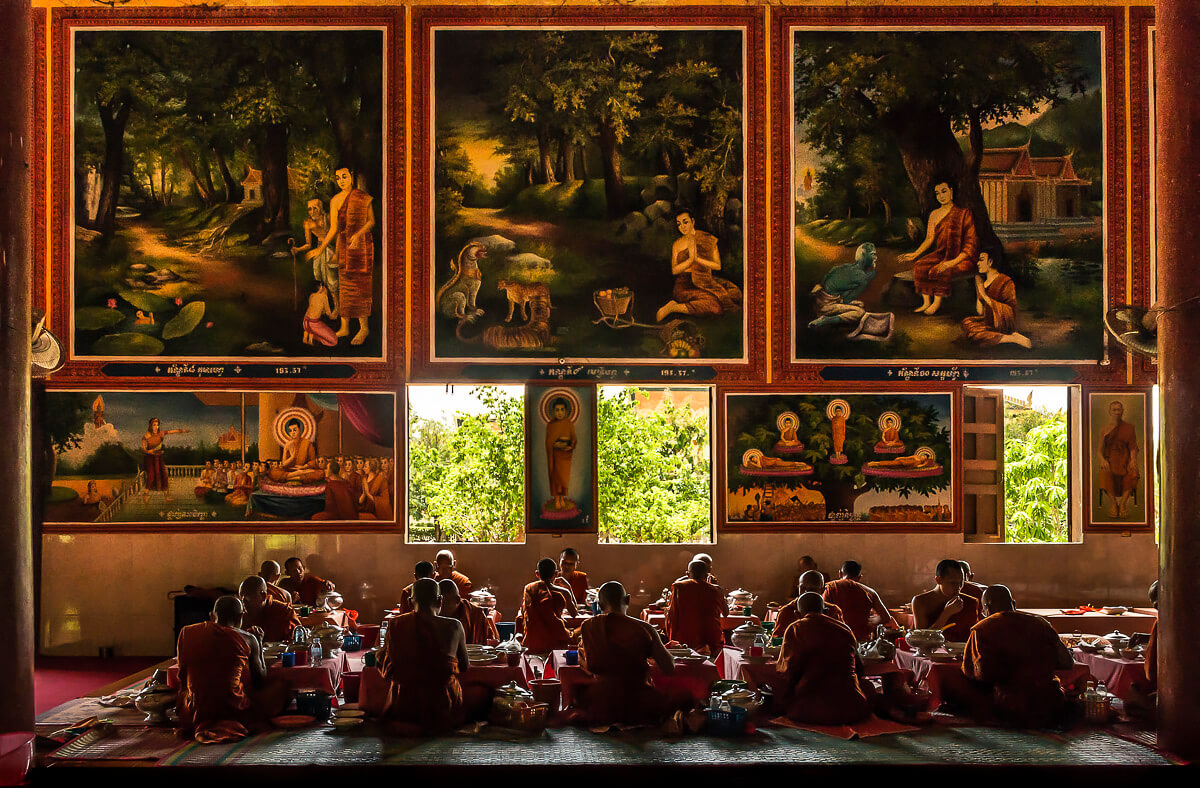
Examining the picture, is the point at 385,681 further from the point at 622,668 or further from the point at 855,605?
the point at 855,605

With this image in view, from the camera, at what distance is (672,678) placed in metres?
9.61

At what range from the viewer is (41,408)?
1486cm

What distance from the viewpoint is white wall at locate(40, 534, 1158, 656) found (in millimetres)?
14852

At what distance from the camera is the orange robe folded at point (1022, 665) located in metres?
9.12

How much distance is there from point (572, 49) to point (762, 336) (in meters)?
4.97

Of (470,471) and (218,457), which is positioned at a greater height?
(218,457)

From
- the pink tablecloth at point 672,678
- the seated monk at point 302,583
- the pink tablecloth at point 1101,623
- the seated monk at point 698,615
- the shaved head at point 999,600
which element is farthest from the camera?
the pink tablecloth at point 1101,623

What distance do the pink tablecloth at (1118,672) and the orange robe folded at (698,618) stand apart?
3.80 m

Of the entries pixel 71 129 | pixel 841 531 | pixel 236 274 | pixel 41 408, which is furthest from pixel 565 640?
pixel 71 129

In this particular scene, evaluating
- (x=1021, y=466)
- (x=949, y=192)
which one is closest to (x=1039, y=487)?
(x=1021, y=466)

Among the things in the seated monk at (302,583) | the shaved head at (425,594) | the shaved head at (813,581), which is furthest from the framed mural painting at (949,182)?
the shaved head at (425,594)

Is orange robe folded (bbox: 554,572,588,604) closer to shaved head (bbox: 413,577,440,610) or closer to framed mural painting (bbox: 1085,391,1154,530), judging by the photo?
shaved head (bbox: 413,577,440,610)

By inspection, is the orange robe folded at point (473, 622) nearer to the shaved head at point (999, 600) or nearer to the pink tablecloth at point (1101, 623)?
the shaved head at point (999, 600)

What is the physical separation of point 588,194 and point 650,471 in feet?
27.6
